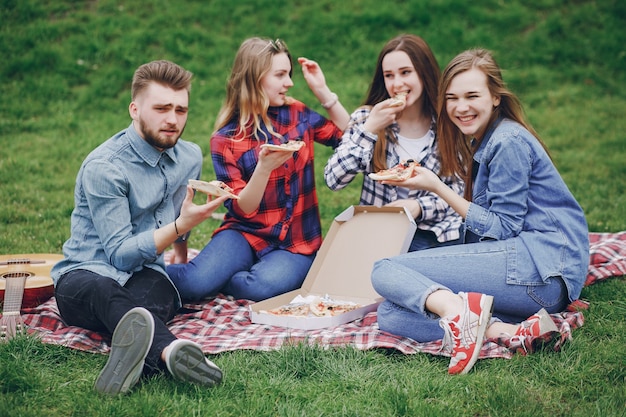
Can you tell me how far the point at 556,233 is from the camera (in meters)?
3.88

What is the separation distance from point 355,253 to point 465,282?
1.10 meters

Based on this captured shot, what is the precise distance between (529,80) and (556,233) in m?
6.66

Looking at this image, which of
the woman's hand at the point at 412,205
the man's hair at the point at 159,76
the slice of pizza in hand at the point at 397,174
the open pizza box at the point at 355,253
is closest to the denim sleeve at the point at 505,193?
the slice of pizza in hand at the point at 397,174

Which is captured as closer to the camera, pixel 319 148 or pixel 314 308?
pixel 314 308

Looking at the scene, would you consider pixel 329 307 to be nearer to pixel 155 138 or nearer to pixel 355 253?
pixel 355 253

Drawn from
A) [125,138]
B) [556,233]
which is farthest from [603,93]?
[125,138]

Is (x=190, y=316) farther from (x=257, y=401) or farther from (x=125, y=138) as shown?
(x=257, y=401)

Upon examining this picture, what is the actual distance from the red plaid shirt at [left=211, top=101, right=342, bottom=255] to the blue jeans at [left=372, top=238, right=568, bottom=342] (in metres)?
1.23

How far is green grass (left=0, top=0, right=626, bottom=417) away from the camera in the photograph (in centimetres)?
329

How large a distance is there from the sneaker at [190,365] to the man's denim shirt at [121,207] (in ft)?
3.23

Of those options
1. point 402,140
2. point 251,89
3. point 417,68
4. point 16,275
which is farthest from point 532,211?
point 16,275

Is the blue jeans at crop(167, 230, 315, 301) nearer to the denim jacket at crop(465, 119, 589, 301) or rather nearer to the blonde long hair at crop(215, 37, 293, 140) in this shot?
the blonde long hair at crop(215, 37, 293, 140)

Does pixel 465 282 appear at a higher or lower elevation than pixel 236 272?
higher

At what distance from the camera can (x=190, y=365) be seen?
332cm
